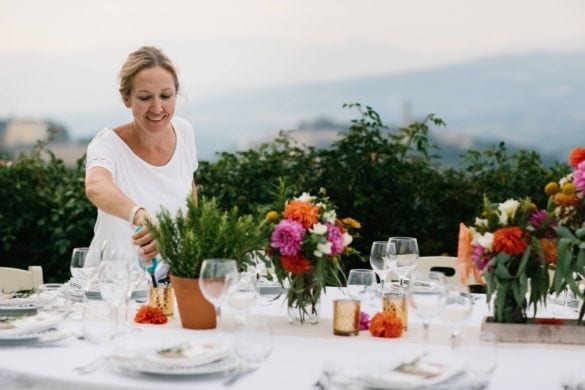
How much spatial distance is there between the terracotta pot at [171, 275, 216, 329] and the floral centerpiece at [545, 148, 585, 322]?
3.01 ft

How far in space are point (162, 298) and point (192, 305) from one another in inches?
8.9

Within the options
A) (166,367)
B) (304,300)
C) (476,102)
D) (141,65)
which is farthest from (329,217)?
(476,102)

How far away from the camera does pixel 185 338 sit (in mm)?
2424

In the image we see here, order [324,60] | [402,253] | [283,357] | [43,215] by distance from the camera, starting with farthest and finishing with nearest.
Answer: [324,60] < [43,215] < [402,253] < [283,357]

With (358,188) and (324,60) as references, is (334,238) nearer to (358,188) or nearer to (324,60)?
(358,188)

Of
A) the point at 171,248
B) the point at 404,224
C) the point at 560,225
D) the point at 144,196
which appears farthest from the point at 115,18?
the point at 560,225

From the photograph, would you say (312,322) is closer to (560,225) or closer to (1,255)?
(560,225)

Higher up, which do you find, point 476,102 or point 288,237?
point 476,102

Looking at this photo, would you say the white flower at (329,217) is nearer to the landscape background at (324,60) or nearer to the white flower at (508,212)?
the white flower at (508,212)

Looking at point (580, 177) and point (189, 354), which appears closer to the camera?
point (189, 354)

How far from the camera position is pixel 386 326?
2477 mm

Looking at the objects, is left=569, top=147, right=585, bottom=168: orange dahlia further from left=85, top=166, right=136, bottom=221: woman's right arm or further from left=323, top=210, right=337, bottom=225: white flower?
left=85, top=166, right=136, bottom=221: woman's right arm

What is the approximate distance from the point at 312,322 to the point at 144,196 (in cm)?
124

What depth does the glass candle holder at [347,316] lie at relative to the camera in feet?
8.16
